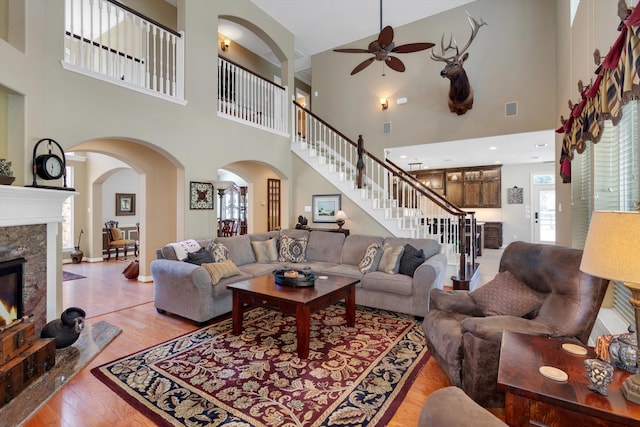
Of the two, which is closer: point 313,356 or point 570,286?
point 570,286

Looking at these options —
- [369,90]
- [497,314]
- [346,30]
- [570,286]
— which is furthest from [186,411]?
[346,30]

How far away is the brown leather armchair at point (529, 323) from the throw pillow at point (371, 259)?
65.3 inches

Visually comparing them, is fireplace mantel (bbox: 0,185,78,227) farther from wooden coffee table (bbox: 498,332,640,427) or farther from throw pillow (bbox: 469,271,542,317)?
throw pillow (bbox: 469,271,542,317)

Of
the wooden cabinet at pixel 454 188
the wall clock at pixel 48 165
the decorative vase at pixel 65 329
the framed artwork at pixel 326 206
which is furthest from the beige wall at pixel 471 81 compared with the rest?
the decorative vase at pixel 65 329

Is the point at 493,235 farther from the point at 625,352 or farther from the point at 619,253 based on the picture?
the point at 619,253

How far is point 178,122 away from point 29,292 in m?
2.84

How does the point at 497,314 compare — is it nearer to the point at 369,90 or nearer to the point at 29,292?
the point at 29,292

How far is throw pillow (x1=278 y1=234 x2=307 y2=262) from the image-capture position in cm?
486

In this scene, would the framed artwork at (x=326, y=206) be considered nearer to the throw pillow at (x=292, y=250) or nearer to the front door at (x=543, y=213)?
the throw pillow at (x=292, y=250)

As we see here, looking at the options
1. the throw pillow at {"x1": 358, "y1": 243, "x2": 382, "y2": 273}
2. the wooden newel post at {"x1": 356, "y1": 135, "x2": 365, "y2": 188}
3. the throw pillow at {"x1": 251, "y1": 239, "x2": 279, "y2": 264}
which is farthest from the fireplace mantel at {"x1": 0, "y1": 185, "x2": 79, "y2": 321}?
the wooden newel post at {"x1": 356, "y1": 135, "x2": 365, "y2": 188}

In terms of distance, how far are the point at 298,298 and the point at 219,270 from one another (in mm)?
1269

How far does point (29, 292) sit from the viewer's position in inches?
111

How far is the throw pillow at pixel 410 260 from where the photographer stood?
3.82m

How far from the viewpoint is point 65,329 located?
2760 millimetres
